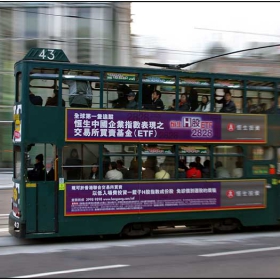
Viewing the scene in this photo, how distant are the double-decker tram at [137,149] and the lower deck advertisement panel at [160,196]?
0.07 ft

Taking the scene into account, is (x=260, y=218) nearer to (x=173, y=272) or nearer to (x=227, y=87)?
(x=227, y=87)

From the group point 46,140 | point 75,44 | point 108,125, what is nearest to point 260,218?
point 108,125

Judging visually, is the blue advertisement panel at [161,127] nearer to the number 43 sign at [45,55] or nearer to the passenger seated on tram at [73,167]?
the passenger seated on tram at [73,167]

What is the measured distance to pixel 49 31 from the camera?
2734cm

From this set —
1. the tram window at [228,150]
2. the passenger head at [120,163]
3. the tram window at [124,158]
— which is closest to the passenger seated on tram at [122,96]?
the tram window at [124,158]

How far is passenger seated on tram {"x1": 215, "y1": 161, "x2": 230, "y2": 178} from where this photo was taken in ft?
35.1

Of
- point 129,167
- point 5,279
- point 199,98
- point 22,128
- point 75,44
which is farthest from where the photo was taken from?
point 75,44

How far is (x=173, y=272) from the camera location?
6.88 metres

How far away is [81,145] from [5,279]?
3.69 metres

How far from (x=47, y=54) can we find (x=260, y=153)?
18.0 feet

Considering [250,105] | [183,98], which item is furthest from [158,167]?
[250,105]

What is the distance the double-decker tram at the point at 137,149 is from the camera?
936 centimetres

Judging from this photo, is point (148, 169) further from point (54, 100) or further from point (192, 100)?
point (54, 100)

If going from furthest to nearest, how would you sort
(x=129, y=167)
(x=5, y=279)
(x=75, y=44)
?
(x=75, y=44), (x=129, y=167), (x=5, y=279)
